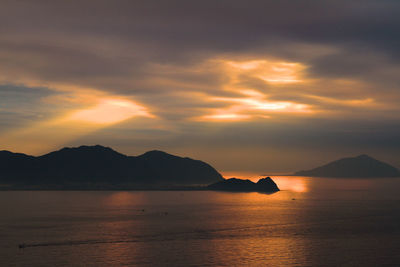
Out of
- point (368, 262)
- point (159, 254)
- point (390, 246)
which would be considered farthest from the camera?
point (390, 246)

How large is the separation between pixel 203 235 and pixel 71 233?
123 ft

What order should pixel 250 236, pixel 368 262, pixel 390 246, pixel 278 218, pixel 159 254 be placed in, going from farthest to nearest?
pixel 278 218 < pixel 250 236 < pixel 390 246 < pixel 159 254 < pixel 368 262

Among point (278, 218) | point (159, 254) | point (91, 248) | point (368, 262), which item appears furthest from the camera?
point (278, 218)

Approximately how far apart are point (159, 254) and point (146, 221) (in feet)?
218

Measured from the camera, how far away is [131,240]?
364 feet

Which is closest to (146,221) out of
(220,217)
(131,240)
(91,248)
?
(220,217)

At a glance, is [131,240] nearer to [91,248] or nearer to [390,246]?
[91,248]

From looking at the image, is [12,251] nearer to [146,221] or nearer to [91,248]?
[91,248]

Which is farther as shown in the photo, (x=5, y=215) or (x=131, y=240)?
(x=5, y=215)

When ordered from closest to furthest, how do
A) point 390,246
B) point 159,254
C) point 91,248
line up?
1. point 159,254
2. point 91,248
3. point 390,246

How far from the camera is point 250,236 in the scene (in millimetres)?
121812

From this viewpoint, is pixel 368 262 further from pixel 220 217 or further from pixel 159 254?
pixel 220 217

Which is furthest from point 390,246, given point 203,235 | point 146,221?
point 146,221

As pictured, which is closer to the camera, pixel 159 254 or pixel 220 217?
pixel 159 254
